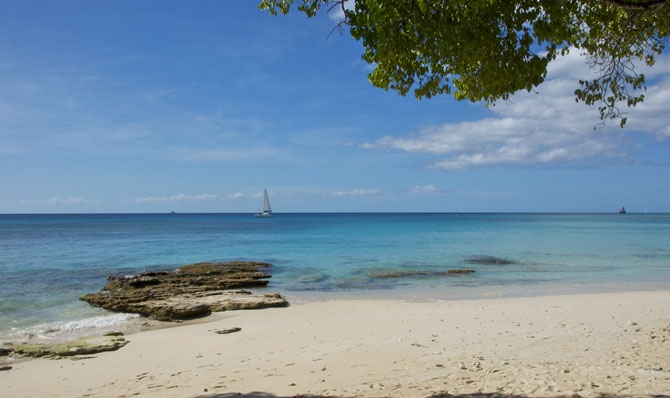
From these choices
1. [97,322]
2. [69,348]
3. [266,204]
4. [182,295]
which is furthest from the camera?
[266,204]

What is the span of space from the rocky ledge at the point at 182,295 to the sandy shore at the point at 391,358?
64.6 inches

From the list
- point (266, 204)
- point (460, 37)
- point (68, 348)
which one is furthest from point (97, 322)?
point (266, 204)

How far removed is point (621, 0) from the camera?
20.2ft

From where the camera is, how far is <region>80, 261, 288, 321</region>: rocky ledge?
1447 centimetres

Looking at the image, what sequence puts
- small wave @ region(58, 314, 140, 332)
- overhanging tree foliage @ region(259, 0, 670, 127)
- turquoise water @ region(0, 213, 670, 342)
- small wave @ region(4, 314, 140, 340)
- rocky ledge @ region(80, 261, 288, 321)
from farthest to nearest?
turquoise water @ region(0, 213, 670, 342)
rocky ledge @ region(80, 261, 288, 321)
small wave @ region(58, 314, 140, 332)
small wave @ region(4, 314, 140, 340)
overhanging tree foliage @ region(259, 0, 670, 127)

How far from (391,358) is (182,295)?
1089 cm

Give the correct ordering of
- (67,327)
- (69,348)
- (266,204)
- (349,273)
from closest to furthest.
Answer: (69,348), (67,327), (349,273), (266,204)

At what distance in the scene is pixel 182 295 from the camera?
1667cm

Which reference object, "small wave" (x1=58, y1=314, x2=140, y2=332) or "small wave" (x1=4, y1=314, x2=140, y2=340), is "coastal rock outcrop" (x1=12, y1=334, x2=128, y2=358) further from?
"small wave" (x1=58, y1=314, x2=140, y2=332)

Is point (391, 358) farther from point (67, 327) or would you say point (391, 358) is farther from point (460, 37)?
point (67, 327)

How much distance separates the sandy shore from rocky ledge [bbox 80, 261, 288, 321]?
1641 mm

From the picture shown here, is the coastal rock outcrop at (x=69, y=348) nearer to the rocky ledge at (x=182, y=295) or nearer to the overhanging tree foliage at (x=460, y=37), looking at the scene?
the rocky ledge at (x=182, y=295)

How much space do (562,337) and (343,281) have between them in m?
13.6

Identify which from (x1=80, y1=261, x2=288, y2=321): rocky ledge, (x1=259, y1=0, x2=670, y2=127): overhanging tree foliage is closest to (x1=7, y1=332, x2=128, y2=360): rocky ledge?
(x1=80, y1=261, x2=288, y2=321): rocky ledge
